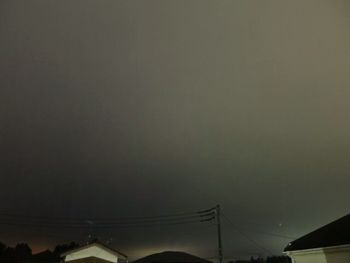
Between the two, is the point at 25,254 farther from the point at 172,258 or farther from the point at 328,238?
the point at 328,238

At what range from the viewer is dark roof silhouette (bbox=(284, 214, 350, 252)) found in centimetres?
1241

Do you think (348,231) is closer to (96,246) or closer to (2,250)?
(96,246)

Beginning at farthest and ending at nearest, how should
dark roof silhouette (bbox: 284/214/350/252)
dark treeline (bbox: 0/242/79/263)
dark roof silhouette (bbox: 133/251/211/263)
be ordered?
dark treeline (bbox: 0/242/79/263) < dark roof silhouette (bbox: 133/251/211/263) < dark roof silhouette (bbox: 284/214/350/252)

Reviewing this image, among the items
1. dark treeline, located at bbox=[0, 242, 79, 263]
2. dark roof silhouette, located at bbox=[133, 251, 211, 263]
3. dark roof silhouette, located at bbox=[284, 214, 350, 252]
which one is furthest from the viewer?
dark treeline, located at bbox=[0, 242, 79, 263]

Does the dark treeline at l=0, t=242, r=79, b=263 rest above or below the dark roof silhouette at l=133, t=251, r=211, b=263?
above

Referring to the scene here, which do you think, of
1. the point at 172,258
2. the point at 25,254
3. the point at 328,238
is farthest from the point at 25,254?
the point at 328,238

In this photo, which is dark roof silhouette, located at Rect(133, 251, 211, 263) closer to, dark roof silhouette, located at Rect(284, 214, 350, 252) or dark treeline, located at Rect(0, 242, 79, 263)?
dark roof silhouette, located at Rect(284, 214, 350, 252)

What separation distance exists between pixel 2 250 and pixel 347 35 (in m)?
39.8

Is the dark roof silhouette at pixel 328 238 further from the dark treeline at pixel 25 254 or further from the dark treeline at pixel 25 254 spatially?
the dark treeline at pixel 25 254

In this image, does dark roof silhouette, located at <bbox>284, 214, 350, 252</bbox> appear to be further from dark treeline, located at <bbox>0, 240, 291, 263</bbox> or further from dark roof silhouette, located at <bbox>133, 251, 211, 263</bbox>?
dark treeline, located at <bbox>0, 240, 291, 263</bbox>

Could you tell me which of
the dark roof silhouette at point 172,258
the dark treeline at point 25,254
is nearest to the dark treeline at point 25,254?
the dark treeline at point 25,254

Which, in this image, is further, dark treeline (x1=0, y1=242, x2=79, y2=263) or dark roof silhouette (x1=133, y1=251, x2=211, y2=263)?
dark treeline (x1=0, y1=242, x2=79, y2=263)

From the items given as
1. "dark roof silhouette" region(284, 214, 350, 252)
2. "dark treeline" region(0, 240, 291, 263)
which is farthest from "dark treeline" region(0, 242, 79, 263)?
"dark roof silhouette" region(284, 214, 350, 252)

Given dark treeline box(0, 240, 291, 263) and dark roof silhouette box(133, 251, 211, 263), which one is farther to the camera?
dark treeline box(0, 240, 291, 263)
